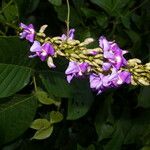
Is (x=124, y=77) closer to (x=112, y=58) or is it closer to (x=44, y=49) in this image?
(x=112, y=58)

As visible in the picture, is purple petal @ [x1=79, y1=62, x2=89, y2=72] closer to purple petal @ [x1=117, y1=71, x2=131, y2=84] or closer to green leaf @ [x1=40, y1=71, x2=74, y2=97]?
purple petal @ [x1=117, y1=71, x2=131, y2=84]

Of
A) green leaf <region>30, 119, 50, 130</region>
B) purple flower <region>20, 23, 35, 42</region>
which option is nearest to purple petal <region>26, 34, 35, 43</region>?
purple flower <region>20, 23, 35, 42</region>

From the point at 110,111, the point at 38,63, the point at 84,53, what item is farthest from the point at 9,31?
the point at 84,53

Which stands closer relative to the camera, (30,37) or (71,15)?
(30,37)

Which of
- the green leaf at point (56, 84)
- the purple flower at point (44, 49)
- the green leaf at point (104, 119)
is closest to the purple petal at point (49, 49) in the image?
the purple flower at point (44, 49)

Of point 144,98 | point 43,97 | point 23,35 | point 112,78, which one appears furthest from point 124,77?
point 144,98

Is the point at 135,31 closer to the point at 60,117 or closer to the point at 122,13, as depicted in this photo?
the point at 122,13

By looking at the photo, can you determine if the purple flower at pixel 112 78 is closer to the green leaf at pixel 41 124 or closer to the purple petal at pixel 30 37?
the purple petal at pixel 30 37
